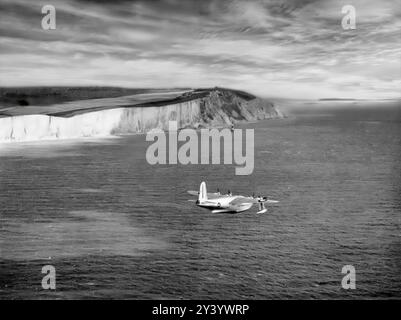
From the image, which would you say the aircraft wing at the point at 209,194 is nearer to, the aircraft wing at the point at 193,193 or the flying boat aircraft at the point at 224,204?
the aircraft wing at the point at 193,193

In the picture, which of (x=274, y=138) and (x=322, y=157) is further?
(x=274, y=138)

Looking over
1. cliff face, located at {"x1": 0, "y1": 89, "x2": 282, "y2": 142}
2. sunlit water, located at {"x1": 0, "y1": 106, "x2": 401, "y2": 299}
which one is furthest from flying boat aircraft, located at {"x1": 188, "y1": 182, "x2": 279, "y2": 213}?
cliff face, located at {"x1": 0, "y1": 89, "x2": 282, "y2": 142}

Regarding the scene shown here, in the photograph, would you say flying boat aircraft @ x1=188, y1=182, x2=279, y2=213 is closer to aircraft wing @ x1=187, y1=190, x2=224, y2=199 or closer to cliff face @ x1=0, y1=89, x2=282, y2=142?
aircraft wing @ x1=187, y1=190, x2=224, y2=199

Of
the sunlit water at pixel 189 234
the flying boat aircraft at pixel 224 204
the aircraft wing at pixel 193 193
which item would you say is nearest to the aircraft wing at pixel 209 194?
the aircraft wing at pixel 193 193

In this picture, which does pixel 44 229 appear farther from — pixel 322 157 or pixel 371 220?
pixel 322 157

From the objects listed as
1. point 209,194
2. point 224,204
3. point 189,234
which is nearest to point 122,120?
point 209,194
